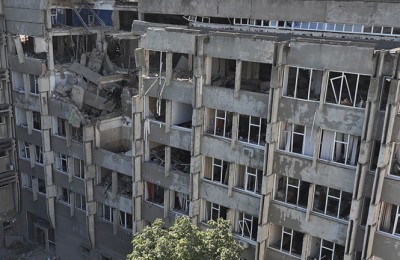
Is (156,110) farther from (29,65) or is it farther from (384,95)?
(384,95)

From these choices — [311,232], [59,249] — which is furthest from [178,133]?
[59,249]

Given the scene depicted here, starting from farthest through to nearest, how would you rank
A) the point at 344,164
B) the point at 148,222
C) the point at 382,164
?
the point at 148,222
the point at 344,164
the point at 382,164

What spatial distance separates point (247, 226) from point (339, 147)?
22.4ft

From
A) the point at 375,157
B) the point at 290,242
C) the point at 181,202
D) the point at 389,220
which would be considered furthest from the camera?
the point at 181,202

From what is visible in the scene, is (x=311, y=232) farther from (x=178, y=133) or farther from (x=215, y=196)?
(x=178, y=133)

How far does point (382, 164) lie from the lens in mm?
18688

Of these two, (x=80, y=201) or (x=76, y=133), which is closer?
(x=76, y=133)

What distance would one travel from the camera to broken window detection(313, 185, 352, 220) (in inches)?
821

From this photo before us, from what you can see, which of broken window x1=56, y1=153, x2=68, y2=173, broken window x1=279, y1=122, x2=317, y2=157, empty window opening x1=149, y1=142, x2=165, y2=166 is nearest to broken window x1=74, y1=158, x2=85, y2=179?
broken window x1=56, y1=153, x2=68, y2=173

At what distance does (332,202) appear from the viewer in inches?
852

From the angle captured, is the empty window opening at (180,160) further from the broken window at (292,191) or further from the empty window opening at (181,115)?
the broken window at (292,191)

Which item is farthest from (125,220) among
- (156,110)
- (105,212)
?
(156,110)

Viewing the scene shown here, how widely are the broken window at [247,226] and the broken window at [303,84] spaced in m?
6.88

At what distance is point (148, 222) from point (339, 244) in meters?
12.0
